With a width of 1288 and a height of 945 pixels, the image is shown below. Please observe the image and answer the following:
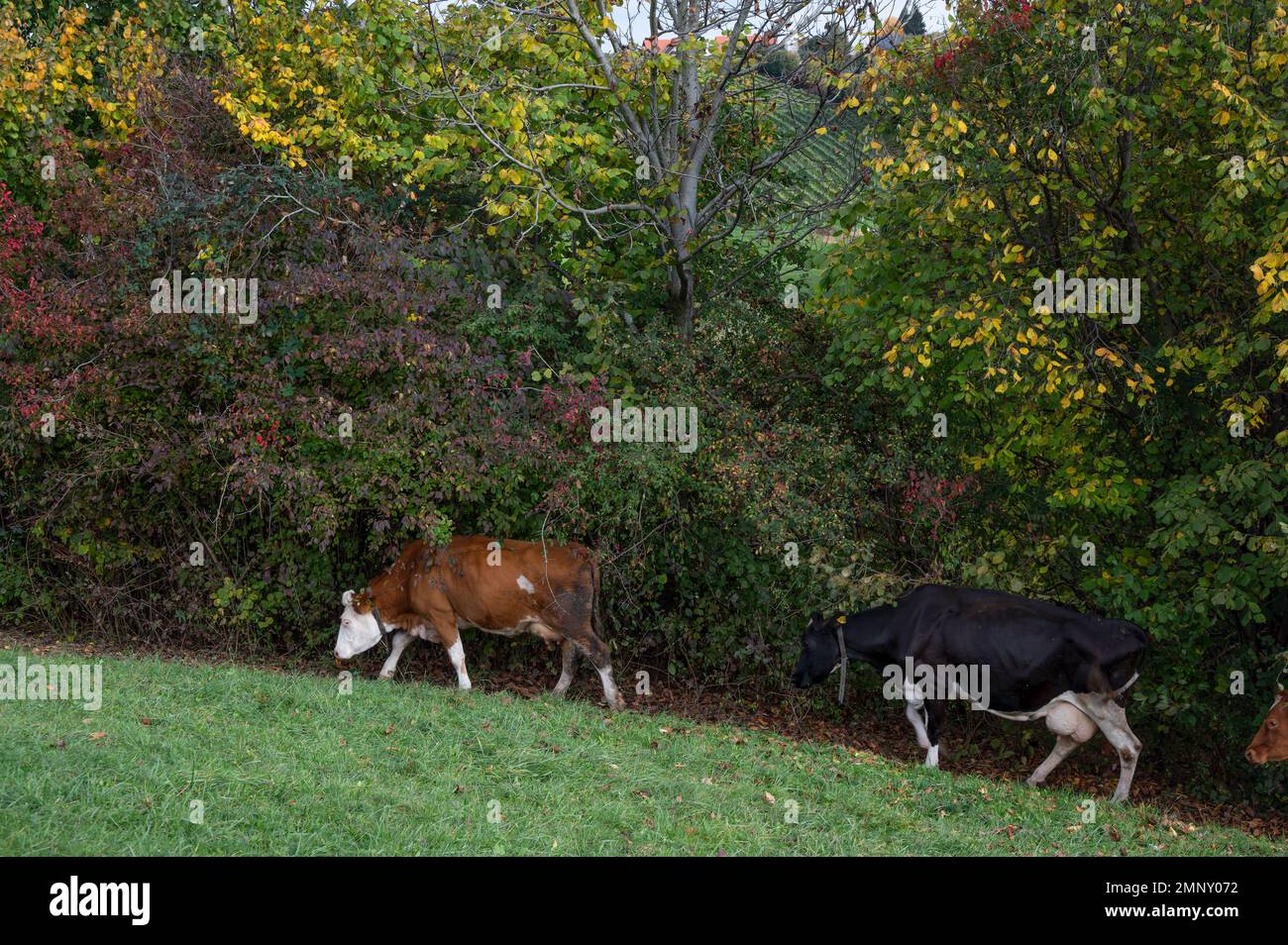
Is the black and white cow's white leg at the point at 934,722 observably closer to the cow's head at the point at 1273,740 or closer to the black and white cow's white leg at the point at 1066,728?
the black and white cow's white leg at the point at 1066,728

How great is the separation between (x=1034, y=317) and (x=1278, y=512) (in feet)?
8.43

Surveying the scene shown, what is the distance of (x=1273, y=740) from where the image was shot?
9430 millimetres

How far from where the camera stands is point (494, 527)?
1278 cm

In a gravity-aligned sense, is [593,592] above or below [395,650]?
above

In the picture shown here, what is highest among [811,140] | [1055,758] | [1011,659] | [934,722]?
[811,140]

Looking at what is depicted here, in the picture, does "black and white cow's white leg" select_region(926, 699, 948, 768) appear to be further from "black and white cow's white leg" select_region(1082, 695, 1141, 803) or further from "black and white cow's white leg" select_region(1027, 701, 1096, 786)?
"black and white cow's white leg" select_region(1082, 695, 1141, 803)

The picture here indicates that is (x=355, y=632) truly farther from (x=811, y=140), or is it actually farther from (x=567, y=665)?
(x=811, y=140)

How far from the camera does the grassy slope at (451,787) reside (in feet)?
21.0

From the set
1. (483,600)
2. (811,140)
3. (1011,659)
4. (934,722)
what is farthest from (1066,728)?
(811,140)

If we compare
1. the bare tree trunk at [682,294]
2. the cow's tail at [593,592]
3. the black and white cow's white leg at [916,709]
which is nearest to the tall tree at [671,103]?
the bare tree trunk at [682,294]

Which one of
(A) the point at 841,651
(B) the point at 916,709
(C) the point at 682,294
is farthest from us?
(C) the point at 682,294

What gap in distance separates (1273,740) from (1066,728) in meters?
1.54

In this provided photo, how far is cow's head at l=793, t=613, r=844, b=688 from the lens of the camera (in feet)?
36.6
